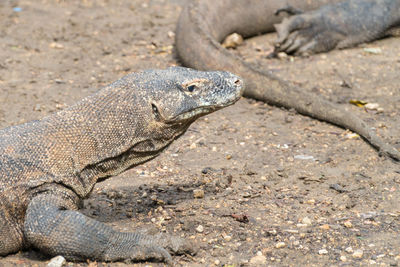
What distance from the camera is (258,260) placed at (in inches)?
145

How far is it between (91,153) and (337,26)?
517 cm

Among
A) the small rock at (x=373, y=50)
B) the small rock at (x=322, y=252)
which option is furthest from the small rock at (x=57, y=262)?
the small rock at (x=373, y=50)

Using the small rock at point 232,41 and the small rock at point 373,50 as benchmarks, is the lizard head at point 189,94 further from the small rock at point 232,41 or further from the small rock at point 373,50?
the small rock at point 373,50

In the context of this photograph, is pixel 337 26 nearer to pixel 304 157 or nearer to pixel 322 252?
pixel 304 157

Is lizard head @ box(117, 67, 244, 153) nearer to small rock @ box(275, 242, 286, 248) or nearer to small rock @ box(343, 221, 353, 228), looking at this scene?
small rock @ box(275, 242, 286, 248)

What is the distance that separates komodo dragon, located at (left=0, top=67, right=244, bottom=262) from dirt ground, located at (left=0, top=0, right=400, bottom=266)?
191 millimetres

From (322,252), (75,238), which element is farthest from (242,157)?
(75,238)

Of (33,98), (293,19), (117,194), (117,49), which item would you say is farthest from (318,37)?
(117,194)

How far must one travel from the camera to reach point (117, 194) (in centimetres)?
469

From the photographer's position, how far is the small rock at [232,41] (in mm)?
8109

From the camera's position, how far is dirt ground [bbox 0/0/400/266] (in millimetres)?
3912

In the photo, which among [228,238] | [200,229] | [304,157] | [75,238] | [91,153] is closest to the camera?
[75,238]

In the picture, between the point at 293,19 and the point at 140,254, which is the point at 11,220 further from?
the point at 293,19

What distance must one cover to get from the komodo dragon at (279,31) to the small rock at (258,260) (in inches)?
103
